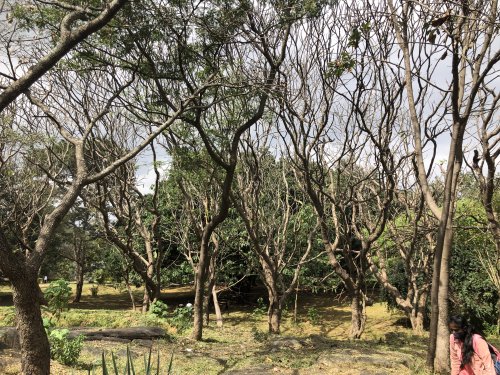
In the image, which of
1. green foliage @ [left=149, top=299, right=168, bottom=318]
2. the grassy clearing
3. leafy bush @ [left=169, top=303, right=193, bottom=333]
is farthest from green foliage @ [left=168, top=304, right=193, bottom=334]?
green foliage @ [left=149, top=299, right=168, bottom=318]

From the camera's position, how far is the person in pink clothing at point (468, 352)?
14.3 feet

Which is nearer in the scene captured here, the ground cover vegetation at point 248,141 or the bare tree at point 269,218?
the ground cover vegetation at point 248,141

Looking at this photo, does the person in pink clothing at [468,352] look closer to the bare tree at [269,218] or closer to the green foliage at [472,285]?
the bare tree at [269,218]

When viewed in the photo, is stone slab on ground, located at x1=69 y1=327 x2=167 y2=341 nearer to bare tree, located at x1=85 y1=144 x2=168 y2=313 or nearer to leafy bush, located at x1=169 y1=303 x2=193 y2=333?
leafy bush, located at x1=169 y1=303 x2=193 y2=333

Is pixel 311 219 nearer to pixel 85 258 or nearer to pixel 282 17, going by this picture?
pixel 282 17

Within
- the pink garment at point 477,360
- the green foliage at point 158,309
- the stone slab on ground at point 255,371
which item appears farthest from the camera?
the green foliage at point 158,309

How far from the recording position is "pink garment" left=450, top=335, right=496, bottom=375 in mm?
4336

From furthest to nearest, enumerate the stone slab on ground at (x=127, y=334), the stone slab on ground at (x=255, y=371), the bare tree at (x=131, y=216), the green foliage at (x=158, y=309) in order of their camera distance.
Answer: the bare tree at (x=131, y=216)
the green foliage at (x=158, y=309)
the stone slab on ground at (x=127, y=334)
the stone slab on ground at (x=255, y=371)

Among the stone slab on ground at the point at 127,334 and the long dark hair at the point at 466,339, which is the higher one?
the long dark hair at the point at 466,339

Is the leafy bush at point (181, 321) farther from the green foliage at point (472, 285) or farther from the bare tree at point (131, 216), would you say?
the green foliage at point (472, 285)

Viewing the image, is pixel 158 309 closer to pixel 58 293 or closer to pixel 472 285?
pixel 58 293

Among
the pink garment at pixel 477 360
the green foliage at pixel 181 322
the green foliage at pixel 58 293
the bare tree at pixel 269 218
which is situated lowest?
the green foliage at pixel 181 322

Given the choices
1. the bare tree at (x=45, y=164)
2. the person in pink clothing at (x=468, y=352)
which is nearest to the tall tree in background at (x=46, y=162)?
the bare tree at (x=45, y=164)

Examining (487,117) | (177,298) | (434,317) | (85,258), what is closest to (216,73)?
(487,117)
